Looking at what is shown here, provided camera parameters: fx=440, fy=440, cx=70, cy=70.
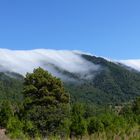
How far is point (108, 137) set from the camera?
28.2ft

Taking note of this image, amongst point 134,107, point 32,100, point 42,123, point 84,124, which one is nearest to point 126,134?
point 42,123

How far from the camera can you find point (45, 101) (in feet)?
161

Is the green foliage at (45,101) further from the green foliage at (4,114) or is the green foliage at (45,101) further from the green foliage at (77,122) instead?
the green foliage at (4,114)

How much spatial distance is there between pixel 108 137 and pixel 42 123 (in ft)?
105

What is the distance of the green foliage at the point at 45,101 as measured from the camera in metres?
42.8

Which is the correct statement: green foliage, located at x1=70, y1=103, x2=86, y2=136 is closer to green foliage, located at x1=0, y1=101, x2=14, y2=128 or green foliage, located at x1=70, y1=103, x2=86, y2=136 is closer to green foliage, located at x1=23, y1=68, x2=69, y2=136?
green foliage, located at x1=0, y1=101, x2=14, y2=128

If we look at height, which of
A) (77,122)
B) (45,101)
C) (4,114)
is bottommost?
(4,114)

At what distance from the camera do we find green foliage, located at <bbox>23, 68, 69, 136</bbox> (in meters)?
42.8

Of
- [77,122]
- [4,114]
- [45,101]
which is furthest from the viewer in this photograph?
[4,114]

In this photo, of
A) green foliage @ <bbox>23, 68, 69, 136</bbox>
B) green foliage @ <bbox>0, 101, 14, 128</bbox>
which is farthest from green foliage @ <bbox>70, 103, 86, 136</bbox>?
green foliage @ <bbox>23, 68, 69, 136</bbox>

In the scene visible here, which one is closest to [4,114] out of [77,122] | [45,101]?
[77,122]

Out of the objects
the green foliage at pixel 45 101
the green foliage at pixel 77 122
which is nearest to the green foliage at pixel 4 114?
the green foliage at pixel 77 122

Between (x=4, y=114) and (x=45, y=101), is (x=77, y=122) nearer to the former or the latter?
(x=4, y=114)

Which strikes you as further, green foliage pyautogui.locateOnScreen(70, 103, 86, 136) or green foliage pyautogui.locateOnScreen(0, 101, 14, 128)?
green foliage pyautogui.locateOnScreen(0, 101, 14, 128)
